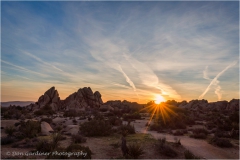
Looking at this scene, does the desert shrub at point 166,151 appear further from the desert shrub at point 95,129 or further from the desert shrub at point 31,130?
the desert shrub at point 31,130

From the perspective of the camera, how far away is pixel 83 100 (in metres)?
58.5

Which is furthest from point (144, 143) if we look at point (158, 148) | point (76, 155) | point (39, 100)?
point (39, 100)

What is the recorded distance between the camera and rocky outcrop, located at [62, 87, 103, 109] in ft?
184

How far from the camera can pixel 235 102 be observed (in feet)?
182

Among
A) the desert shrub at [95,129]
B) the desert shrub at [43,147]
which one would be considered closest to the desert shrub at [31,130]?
the desert shrub at [43,147]

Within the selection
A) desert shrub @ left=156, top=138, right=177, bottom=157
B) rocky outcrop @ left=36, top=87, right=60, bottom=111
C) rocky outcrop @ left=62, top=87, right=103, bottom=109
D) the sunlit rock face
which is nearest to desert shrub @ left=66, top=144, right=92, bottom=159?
desert shrub @ left=156, top=138, right=177, bottom=157

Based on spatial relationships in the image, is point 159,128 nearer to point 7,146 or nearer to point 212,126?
point 212,126

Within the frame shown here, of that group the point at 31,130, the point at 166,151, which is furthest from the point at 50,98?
the point at 166,151

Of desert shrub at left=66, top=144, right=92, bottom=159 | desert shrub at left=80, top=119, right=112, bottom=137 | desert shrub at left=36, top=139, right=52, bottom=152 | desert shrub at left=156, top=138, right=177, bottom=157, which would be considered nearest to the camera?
desert shrub at left=66, top=144, right=92, bottom=159

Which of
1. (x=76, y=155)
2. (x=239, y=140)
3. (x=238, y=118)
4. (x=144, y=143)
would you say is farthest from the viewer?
(x=238, y=118)

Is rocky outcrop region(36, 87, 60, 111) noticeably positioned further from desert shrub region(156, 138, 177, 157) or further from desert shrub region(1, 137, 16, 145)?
desert shrub region(156, 138, 177, 157)

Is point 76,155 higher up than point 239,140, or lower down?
higher up

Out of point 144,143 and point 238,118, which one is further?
point 238,118

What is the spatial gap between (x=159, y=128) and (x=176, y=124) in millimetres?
2786
